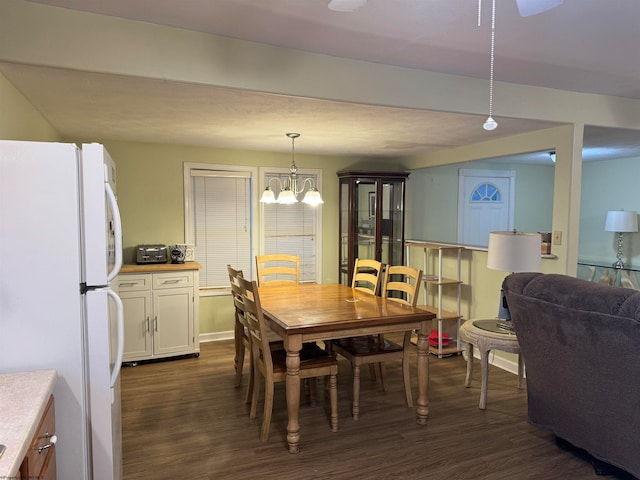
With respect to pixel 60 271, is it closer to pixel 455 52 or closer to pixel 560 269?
pixel 455 52

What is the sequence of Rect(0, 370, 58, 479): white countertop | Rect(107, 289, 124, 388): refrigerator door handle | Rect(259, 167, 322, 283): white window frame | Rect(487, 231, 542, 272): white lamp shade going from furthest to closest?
1. Rect(259, 167, 322, 283): white window frame
2. Rect(487, 231, 542, 272): white lamp shade
3. Rect(107, 289, 124, 388): refrigerator door handle
4. Rect(0, 370, 58, 479): white countertop

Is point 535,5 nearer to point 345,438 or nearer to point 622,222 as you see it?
point 345,438

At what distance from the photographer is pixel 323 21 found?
A: 6.81 feet

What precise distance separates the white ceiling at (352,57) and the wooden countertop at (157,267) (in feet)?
4.03

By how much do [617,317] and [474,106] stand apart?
1694 millimetres

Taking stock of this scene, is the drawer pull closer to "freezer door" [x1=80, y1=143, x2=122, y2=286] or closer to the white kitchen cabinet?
"freezer door" [x1=80, y1=143, x2=122, y2=286]

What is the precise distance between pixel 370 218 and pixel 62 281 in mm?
3955

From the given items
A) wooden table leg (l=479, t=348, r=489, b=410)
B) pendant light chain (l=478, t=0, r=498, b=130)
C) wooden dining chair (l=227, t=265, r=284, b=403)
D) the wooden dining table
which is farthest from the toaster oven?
pendant light chain (l=478, t=0, r=498, b=130)

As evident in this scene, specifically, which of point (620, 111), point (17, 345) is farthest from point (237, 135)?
point (620, 111)

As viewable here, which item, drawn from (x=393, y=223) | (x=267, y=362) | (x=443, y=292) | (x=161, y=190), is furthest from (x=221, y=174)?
(x=443, y=292)

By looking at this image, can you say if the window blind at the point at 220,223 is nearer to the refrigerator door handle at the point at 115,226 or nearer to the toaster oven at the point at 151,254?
the toaster oven at the point at 151,254

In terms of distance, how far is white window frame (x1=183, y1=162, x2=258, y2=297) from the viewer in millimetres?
4582

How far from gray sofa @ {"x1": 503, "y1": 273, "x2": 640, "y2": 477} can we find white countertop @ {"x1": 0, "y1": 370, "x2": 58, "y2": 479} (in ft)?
7.45

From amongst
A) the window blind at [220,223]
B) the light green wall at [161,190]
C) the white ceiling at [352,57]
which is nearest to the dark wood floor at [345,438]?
the light green wall at [161,190]
